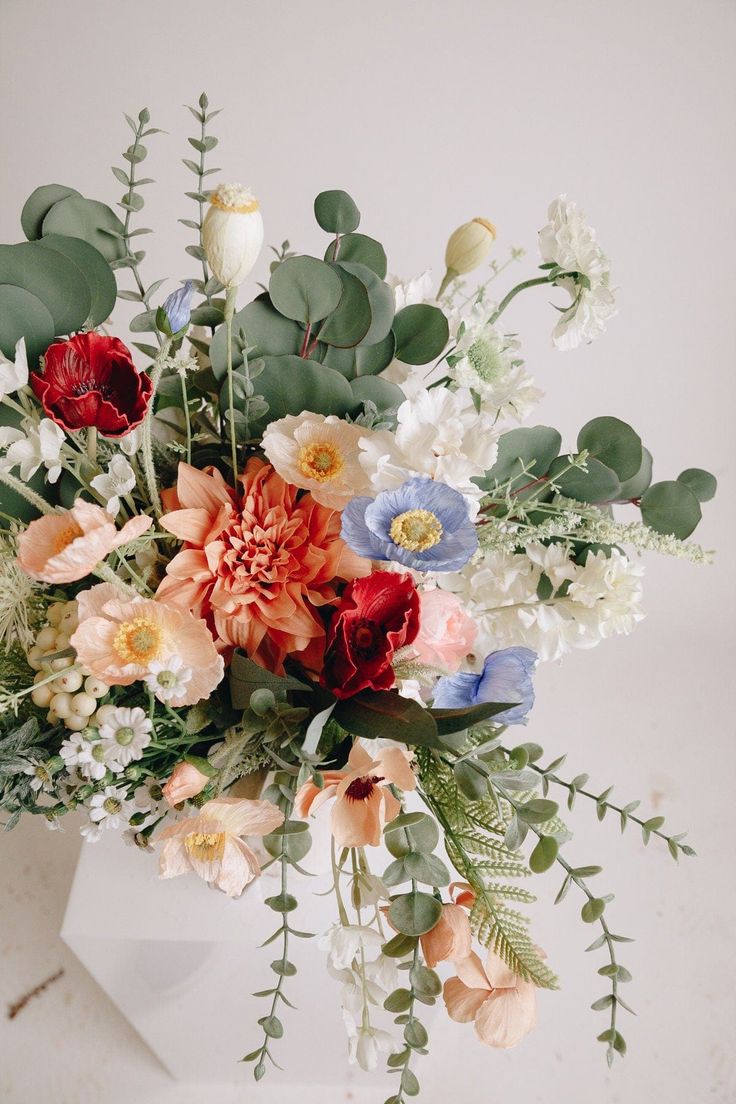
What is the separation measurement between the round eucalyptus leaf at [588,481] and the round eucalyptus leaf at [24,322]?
0.26 m

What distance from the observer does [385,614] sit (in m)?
0.38

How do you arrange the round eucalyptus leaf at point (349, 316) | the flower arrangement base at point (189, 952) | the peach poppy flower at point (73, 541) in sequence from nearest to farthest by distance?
the peach poppy flower at point (73, 541)
the round eucalyptus leaf at point (349, 316)
the flower arrangement base at point (189, 952)

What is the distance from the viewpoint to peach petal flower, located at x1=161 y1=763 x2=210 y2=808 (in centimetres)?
39

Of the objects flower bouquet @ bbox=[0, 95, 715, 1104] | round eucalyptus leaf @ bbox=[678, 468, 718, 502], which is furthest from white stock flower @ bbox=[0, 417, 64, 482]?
round eucalyptus leaf @ bbox=[678, 468, 718, 502]

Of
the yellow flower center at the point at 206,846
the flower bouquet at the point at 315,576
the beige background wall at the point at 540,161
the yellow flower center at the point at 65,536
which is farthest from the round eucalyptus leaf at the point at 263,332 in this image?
the beige background wall at the point at 540,161

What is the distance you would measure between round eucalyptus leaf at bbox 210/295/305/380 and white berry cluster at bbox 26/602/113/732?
139 millimetres

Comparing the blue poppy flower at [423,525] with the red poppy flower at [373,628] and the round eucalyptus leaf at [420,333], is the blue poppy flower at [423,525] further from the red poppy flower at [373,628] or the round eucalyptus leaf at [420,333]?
the round eucalyptus leaf at [420,333]

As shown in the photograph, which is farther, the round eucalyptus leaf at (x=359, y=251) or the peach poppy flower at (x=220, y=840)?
the round eucalyptus leaf at (x=359, y=251)

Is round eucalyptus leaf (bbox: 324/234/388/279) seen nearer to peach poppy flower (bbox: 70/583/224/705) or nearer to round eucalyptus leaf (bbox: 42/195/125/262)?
round eucalyptus leaf (bbox: 42/195/125/262)

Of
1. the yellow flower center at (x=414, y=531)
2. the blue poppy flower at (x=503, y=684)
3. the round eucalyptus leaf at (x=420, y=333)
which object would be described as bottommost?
the blue poppy flower at (x=503, y=684)

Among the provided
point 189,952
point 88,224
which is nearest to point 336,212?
point 88,224

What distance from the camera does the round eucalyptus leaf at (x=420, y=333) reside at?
18.7 inches

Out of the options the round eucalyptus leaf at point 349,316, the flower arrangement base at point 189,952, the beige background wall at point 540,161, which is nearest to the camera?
the round eucalyptus leaf at point 349,316

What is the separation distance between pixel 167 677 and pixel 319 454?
0.40 ft
